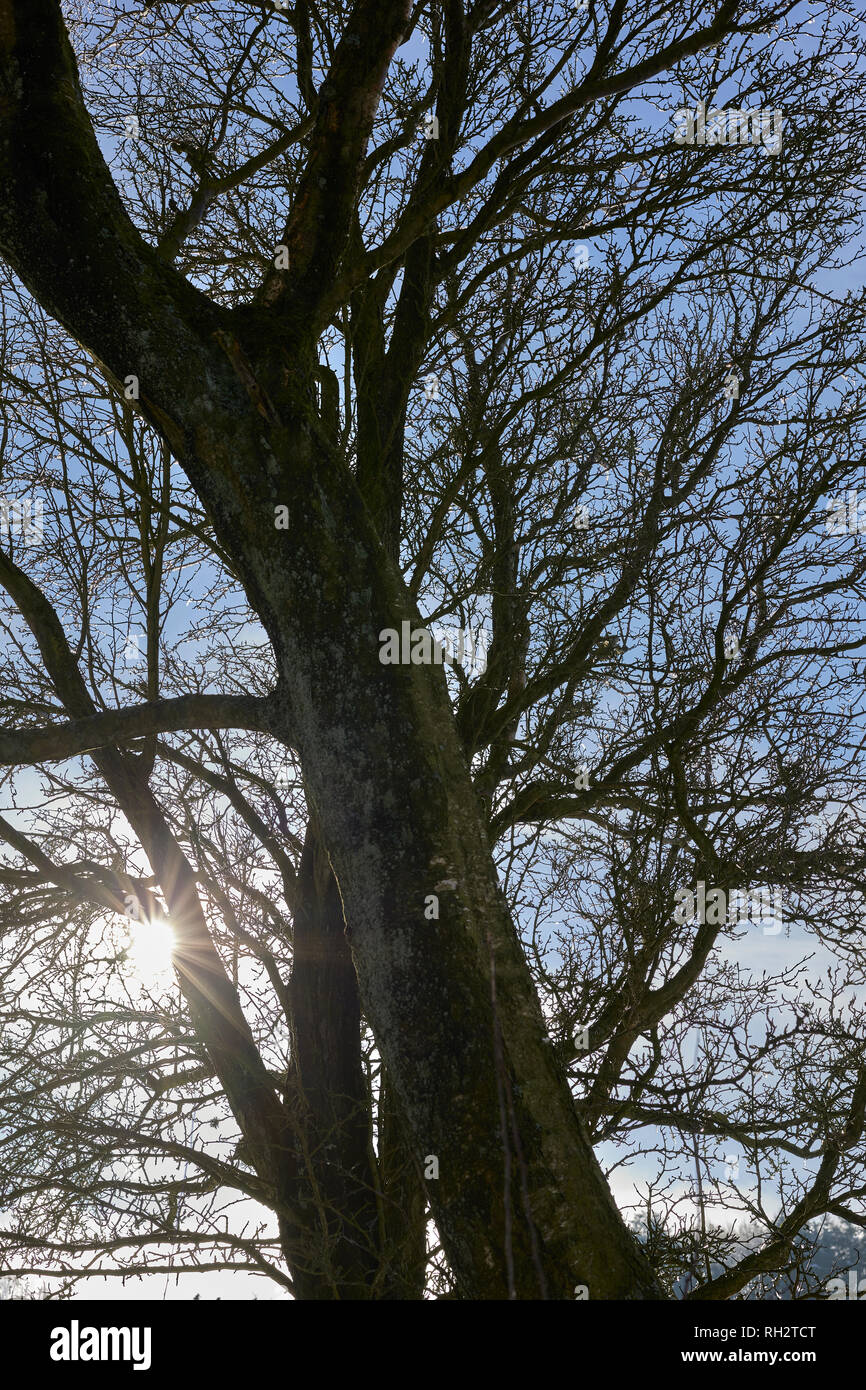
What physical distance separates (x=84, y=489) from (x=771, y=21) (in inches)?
162

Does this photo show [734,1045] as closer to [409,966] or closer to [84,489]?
[409,966]

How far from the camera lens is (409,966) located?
245 cm
